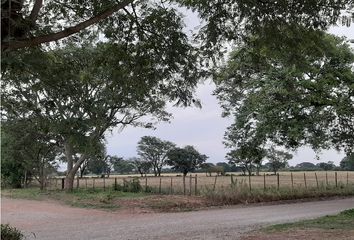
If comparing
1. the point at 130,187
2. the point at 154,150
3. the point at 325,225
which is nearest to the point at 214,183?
the point at 130,187

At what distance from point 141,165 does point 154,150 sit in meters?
4.66

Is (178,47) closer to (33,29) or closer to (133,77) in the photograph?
(133,77)

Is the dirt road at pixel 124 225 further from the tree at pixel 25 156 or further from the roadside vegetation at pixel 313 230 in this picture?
the tree at pixel 25 156

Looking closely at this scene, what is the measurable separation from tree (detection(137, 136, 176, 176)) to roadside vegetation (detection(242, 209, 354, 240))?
93.9 meters

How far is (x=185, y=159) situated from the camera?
112000 millimetres

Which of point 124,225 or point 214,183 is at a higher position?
point 214,183

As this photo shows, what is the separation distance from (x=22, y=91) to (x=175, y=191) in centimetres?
2286

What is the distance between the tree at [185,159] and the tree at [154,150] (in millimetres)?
1688

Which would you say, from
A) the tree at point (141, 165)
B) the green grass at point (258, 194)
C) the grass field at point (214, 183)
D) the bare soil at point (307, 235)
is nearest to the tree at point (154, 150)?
the tree at point (141, 165)

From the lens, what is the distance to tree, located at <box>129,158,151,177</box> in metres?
110

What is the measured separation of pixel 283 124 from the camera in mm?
23094

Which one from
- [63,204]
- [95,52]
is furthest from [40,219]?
[95,52]

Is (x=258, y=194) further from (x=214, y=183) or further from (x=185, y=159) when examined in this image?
(x=185, y=159)

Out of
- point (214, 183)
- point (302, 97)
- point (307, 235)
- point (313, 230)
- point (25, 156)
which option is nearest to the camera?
point (307, 235)
